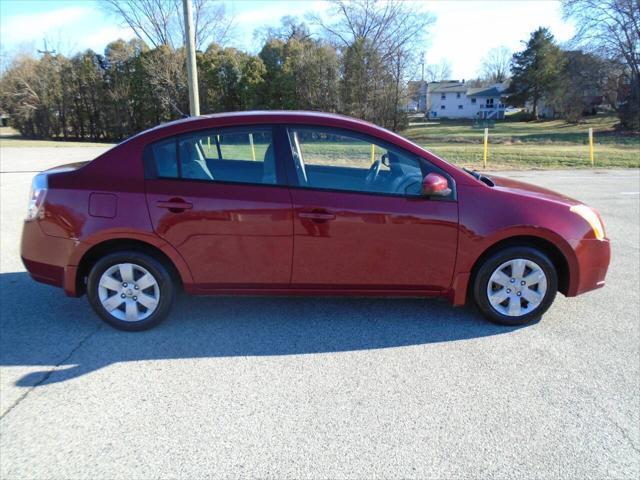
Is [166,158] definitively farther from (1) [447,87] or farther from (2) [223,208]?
(1) [447,87]

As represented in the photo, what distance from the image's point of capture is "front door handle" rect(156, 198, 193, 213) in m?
3.64

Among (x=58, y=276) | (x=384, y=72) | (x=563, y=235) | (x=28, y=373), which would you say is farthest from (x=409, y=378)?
(x=384, y=72)

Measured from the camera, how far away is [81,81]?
42812 millimetres

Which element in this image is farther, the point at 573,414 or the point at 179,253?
the point at 179,253

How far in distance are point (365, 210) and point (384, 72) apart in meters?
36.0

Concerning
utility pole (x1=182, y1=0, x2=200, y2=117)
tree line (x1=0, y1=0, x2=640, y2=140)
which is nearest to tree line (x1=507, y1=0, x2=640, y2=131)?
tree line (x1=0, y1=0, x2=640, y2=140)

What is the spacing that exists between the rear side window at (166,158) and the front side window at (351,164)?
0.94 meters

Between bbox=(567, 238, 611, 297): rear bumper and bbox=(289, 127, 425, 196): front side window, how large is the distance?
1461 millimetres

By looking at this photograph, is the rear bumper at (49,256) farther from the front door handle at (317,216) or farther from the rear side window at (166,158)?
the front door handle at (317,216)

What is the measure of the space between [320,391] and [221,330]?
1.20 metres

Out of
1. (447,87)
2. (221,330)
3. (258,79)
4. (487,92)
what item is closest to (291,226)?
(221,330)

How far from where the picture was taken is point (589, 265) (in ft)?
12.7

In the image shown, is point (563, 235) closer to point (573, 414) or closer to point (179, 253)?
point (573, 414)

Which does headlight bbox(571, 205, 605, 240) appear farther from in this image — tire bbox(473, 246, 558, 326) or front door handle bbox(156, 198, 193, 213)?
front door handle bbox(156, 198, 193, 213)
